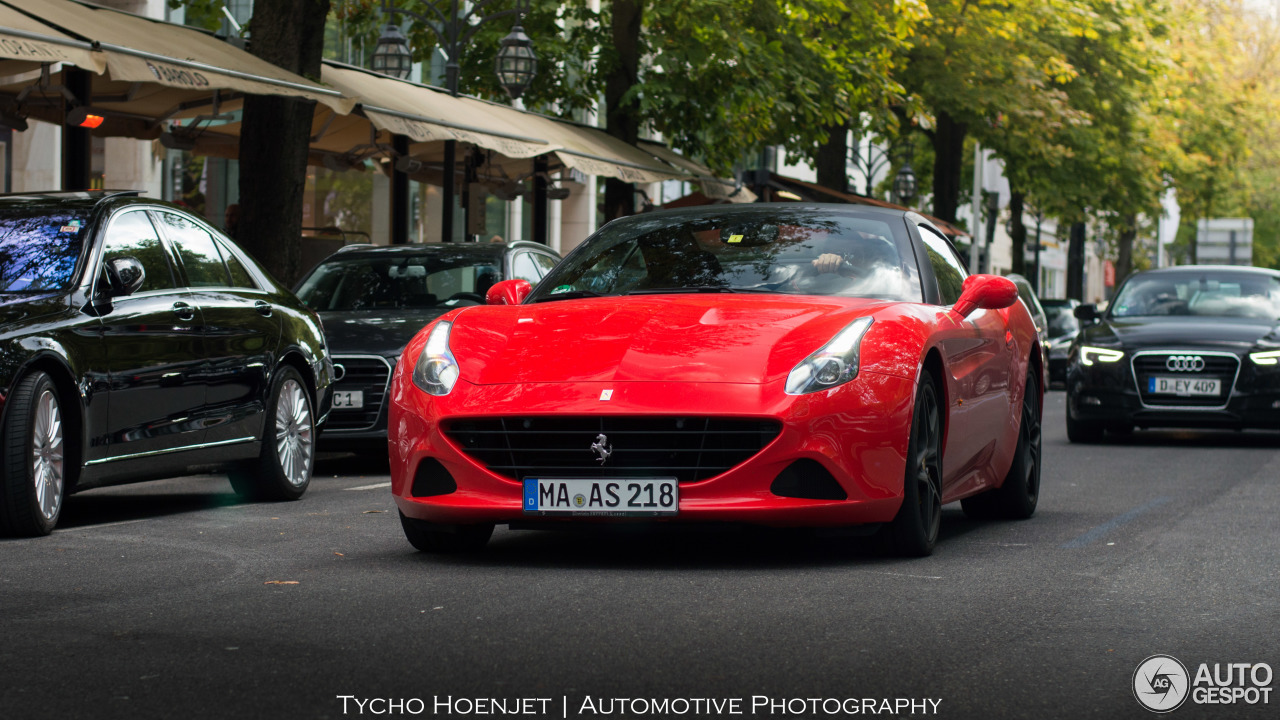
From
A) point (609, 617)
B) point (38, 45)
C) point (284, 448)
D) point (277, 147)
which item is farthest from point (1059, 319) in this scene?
point (609, 617)

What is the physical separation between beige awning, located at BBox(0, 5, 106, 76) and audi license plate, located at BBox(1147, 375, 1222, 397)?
347 inches

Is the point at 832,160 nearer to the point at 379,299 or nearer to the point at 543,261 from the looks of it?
the point at 543,261

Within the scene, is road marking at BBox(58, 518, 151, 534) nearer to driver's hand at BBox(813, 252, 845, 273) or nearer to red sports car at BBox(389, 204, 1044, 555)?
red sports car at BBox(389, 204, 1044, 555)

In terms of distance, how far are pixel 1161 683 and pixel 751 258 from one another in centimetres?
341

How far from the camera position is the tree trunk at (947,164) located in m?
38.4

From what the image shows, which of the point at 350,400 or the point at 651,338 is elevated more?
the point at 651,338

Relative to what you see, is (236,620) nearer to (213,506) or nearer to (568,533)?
(568,533)

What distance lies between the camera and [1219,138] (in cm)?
5459

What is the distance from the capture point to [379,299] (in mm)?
13484

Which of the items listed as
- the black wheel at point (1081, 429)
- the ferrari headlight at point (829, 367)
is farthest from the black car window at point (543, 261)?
the ferrari headlight at point (829, 367)

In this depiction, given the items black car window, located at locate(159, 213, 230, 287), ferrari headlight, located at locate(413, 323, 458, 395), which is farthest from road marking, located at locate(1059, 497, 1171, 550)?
black car window, located at locate(159, 213, 230, 287)

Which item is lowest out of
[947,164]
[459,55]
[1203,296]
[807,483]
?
[807,483]

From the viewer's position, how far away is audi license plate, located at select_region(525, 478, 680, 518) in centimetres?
667

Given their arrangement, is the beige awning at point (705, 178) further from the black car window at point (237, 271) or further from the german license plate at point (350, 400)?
the black car window at point (237, 271)
